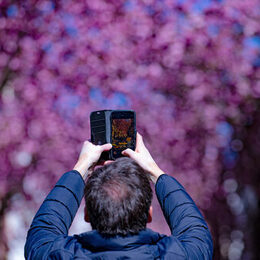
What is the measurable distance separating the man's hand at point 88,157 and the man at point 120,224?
0.21 m

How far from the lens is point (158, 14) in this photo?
238 inches

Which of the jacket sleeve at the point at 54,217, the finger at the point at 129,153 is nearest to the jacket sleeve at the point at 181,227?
the finger at the point at 129,153

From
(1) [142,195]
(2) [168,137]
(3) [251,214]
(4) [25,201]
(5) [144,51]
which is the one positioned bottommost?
(1) [142,195]

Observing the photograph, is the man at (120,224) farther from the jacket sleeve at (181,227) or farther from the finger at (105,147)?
the finger at (105,147)

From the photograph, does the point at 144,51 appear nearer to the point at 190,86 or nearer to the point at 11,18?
the point at 190,86

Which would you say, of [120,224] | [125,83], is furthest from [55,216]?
[125,83]

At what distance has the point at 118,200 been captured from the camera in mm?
1399

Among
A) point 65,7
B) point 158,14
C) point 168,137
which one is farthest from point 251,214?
point 65,7

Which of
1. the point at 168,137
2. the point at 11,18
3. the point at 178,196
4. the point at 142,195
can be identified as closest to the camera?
the point at 142,195

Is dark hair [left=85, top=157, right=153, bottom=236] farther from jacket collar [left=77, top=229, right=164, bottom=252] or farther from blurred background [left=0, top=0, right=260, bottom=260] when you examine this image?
blurred background [left=0, top=0, right=260, bottom=260]

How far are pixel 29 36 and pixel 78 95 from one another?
121 cm

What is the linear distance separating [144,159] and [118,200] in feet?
1.64

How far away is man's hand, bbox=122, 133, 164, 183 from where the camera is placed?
1.74 m

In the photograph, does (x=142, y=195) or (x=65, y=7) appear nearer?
(x=142, y=195)
